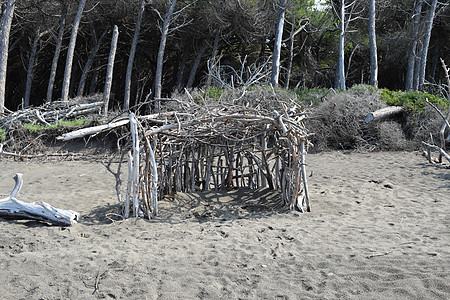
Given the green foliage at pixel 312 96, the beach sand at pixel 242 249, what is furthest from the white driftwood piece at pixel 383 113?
the beach sand at pixel 242 249

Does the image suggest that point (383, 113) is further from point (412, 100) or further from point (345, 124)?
point (412, 100)

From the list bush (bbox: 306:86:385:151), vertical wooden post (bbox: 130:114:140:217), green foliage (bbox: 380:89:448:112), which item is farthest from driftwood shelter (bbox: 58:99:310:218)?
green foliage (bbox: 380:89:448:112)

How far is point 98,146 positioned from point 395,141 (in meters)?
7.99

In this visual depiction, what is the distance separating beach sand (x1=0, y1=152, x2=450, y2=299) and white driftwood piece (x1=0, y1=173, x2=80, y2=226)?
108 mm

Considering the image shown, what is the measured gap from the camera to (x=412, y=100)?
39.2 ft

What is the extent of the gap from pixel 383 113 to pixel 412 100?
144 cm

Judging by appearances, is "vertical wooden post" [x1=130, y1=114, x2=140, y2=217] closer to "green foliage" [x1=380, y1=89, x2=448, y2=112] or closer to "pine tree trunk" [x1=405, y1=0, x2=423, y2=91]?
"green foliage" [x1=380, y1=89, x2=448, y2=112]

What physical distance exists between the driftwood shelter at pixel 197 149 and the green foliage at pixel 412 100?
261 inches

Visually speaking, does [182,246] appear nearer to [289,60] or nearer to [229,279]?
[229,279]

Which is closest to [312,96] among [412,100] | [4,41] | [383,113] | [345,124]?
[345,124]

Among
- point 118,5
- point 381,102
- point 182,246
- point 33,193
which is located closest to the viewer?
point 182,246

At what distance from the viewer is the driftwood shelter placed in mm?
5254

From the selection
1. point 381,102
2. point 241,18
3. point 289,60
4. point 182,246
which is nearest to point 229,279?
point 182,246

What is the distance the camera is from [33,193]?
7.46 m
